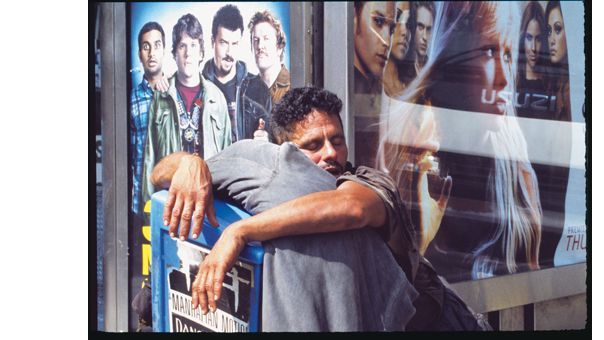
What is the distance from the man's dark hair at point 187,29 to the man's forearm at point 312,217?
956mm

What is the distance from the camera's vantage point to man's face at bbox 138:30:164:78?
3.66m

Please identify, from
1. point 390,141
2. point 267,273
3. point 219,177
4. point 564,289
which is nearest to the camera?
point 267,273

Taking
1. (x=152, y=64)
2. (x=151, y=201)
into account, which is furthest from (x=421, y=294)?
(x=152, y=64)

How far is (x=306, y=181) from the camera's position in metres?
3.45

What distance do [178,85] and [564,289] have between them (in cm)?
246

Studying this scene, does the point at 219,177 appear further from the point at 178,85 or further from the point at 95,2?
the point at 95,2

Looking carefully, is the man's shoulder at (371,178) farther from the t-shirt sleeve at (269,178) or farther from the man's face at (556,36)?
the man's face at (556,36)

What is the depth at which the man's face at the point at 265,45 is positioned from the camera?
3.70 metres

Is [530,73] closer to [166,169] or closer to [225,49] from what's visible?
[225,49]

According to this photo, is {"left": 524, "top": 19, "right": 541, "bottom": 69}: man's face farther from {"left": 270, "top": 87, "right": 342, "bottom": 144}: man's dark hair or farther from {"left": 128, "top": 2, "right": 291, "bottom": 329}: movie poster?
{"left": 128, "top": 2, "right": 291, "bottom": 329}: movie poster

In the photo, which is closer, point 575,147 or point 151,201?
point 151,201

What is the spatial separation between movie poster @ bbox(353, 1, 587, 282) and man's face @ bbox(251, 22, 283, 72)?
44 centimetres

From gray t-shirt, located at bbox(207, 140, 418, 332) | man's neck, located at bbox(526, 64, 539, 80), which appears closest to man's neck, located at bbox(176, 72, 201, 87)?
gray t-shirt, located at bbox(207, 140, 418, 332)

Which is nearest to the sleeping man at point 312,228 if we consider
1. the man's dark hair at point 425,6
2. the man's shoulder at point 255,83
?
the man's shoulder at point 255,83
